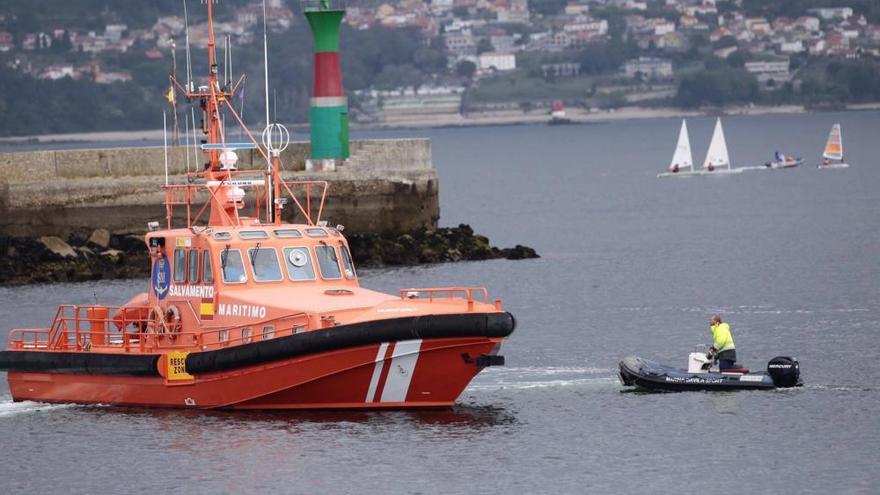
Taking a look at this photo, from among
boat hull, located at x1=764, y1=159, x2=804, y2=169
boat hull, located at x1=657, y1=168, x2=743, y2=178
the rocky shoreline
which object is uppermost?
the rocky shoreline

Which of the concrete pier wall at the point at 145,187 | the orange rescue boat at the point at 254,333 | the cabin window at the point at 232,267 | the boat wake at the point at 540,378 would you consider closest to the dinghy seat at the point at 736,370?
the boat wake at the point at 540,378

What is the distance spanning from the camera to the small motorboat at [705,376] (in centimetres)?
2861

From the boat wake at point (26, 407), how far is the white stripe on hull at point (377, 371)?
17.4 feet

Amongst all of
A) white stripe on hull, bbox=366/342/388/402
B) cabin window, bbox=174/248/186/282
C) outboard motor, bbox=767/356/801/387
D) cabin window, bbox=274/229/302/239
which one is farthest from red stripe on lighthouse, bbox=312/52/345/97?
white stripe on hull, bbox=366/342/388/402

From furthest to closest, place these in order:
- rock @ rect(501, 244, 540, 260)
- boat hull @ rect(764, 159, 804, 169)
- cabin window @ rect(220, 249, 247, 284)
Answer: boat hull @ rect(764, 159, 804, 169) < rock @ rect(501, 244, 540, 260) < cabin window @ rect(220, 249, 247, 284)

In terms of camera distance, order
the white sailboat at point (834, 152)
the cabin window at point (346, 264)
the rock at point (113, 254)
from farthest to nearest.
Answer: the white sailboat at point (834, 152)
the rock at point (113, 254)
the cabin window at point (346, 264)

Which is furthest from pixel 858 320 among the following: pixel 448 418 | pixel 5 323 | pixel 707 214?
pixel 707 214

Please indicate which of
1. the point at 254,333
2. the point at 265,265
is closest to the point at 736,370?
the point at 265,265

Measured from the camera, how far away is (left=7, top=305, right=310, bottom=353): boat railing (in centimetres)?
2634

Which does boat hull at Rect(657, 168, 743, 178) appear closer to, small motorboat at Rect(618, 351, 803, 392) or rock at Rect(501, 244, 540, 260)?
rock at Rect(501, 244, 540, 260)

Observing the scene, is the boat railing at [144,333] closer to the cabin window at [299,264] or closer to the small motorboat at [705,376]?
the cabin window at [299,264]

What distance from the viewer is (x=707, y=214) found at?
251 feet

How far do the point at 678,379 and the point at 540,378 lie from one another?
2700mm

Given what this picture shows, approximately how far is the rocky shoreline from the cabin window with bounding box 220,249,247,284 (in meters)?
19.1
